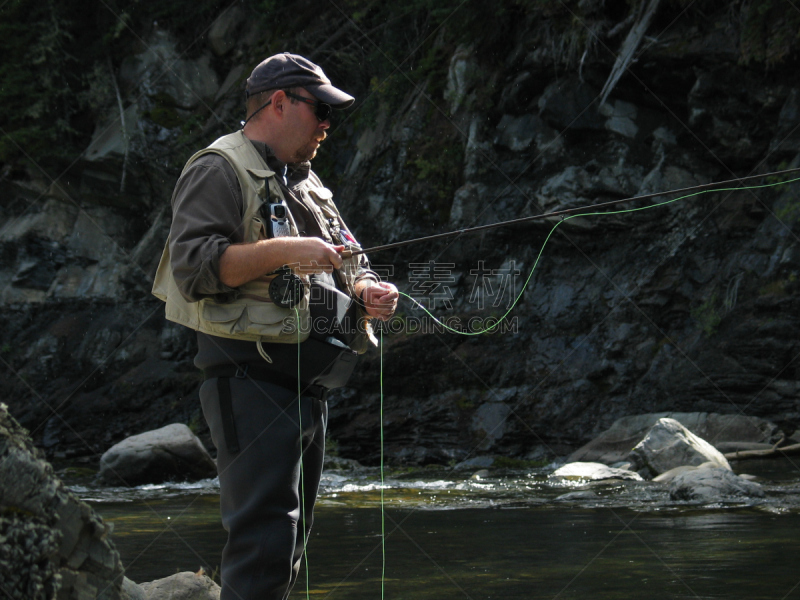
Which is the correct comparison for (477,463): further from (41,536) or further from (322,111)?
(41,536)

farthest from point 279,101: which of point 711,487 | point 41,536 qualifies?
point 711,487

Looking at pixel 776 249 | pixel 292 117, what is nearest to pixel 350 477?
pixel 776 249

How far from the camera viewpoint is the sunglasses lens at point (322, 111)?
91.4 inches

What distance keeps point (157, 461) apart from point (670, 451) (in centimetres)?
498

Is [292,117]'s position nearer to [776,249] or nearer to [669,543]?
[669,543]

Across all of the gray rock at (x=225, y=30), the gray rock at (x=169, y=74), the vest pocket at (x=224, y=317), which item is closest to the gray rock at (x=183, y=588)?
the vest pocket at (x=224, y=317)

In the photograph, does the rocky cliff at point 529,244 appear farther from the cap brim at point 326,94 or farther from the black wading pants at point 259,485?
the black wading pants at point 259,485

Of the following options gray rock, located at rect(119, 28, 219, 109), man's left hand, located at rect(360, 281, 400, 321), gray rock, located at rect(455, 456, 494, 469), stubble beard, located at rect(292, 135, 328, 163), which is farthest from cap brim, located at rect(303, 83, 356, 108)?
gray rock, located at rect(119, 28, 219, 109)

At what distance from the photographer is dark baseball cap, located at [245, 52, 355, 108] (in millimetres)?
2309

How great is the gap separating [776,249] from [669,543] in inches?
236

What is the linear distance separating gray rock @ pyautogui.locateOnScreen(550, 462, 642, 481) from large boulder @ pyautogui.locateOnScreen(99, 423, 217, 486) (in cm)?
366

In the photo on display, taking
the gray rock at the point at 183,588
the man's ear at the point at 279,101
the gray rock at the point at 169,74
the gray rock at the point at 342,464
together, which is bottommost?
the gray rock at the point at 342,464

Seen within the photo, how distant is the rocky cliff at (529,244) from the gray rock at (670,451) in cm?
182

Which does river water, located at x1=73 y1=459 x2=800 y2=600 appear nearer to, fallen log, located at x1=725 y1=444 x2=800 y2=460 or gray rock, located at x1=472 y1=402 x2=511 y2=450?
fallen log, located at x1=725 y1=444 x2=800 y2=460
